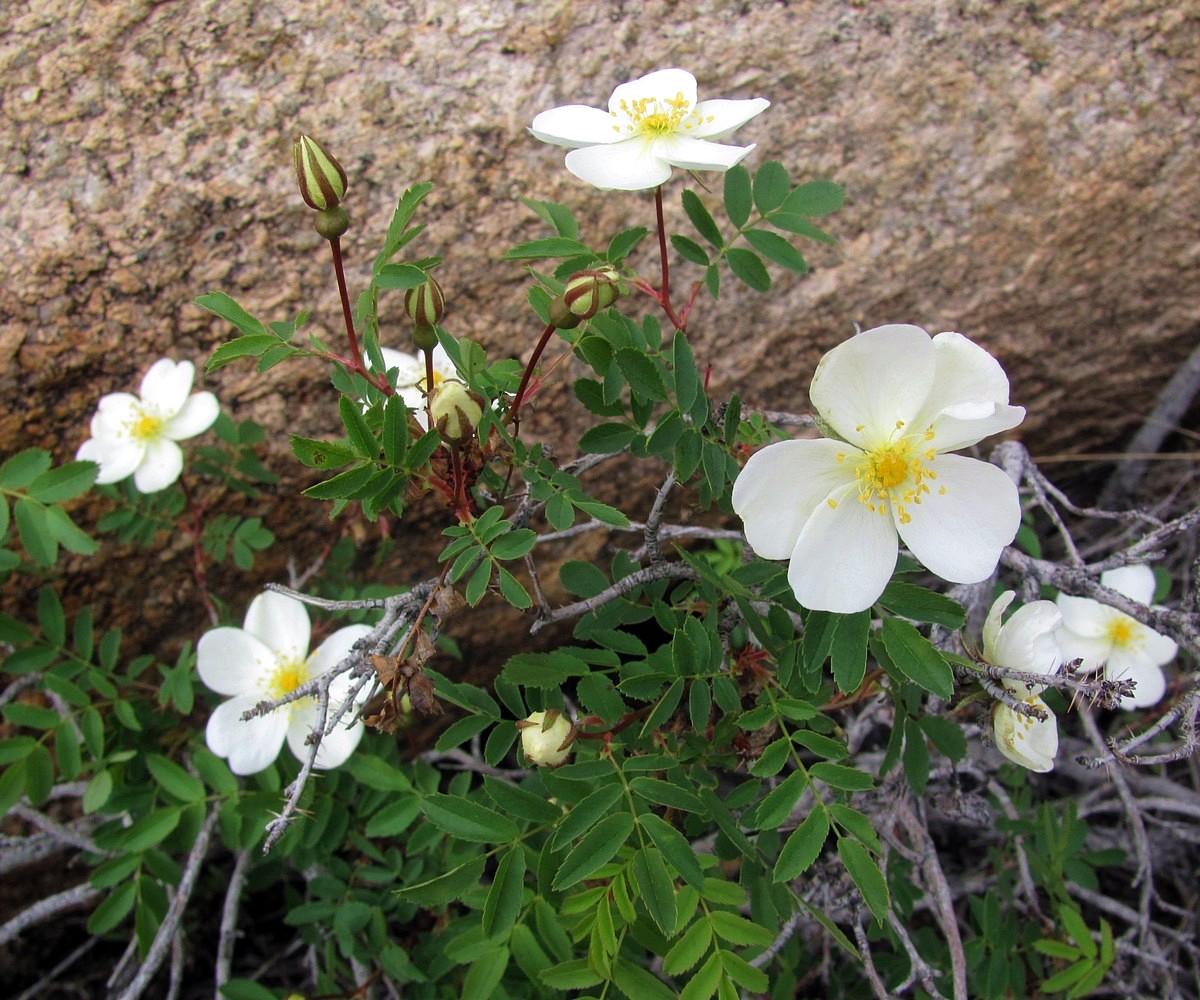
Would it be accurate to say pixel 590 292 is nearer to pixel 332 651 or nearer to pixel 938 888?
pixel 332 651

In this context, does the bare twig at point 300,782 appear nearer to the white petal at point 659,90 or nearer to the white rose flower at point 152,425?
the white rose flower at point 152,425

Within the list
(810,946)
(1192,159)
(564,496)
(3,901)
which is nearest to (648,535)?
(564,496)

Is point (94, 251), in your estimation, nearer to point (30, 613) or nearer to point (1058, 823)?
point (30, 613)

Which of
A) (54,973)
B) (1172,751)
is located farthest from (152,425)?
(1172,751)

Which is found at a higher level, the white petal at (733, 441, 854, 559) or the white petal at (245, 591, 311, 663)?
the white petal at (733, 441, 854, 559)

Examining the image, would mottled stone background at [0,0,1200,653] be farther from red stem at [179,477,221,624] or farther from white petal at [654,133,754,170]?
white petal at [654,133,754,170]

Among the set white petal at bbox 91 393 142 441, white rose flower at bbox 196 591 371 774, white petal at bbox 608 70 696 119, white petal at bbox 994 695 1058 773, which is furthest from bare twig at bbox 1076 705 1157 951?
white petal at bbox 91 393 142 441
